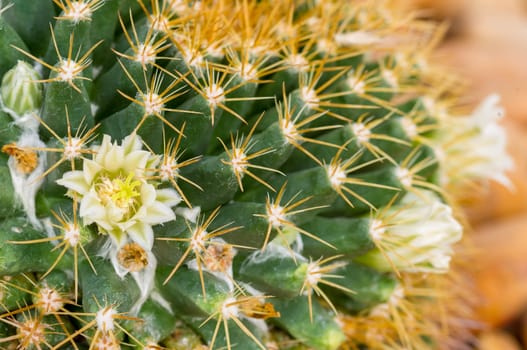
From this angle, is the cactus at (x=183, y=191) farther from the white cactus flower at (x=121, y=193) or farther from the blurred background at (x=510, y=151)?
the blurred background at (x=510, y=151)

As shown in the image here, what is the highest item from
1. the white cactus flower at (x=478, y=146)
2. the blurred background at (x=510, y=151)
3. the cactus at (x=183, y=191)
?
the cactus at (x=183, y=191)

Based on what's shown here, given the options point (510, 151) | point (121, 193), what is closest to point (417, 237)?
point (121, 193)

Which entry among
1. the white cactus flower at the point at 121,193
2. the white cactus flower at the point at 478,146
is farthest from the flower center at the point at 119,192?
the white cactus flower at the point at 478,146

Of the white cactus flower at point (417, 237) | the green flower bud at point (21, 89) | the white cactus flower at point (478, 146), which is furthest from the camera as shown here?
the white cactus flower at point (478, 146)

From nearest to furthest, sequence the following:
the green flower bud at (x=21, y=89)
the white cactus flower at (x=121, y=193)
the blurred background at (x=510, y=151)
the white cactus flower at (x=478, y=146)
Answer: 1. the white cactus flower at (x=121, y=193)
2. the green flower bud at (x=21, y=89)
3. the white cactus flower at (x=478, y=146)
4. the blurred background at (x=510, y=151)

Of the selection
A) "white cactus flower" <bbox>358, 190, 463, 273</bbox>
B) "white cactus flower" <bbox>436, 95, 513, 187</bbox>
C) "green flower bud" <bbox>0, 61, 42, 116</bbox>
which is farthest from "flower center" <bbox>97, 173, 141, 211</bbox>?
"white cactus flower" <bbox>436, 95, 513, 187</bbox>

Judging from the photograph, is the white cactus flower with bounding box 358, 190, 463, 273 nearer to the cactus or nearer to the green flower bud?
the cactus

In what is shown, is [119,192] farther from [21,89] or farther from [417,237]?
[417,237]

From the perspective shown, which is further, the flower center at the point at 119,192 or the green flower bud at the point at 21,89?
the green flower bud at the point at 21,89
